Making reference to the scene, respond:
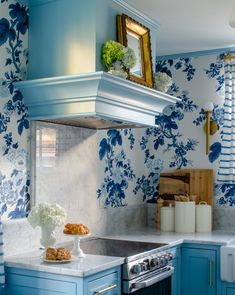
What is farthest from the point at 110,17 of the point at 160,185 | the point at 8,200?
the point at 160,185

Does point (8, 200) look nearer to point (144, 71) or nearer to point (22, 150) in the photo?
point (22, 150)

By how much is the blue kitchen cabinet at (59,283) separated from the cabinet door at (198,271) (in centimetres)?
93

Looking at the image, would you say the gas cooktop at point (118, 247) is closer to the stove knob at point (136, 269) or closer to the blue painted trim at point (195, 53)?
the stove knob at point (136, 269)

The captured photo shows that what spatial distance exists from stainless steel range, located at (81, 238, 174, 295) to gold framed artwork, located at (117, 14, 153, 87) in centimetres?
107

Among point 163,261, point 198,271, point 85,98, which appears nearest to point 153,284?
point 163,261

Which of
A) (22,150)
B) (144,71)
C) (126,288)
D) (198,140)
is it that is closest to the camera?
(126,288)

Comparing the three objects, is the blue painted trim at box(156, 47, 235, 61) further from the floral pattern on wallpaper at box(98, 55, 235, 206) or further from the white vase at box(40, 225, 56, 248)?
the white vase at box(40, 225, 56, 248)

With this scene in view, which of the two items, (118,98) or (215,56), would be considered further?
(215,56)

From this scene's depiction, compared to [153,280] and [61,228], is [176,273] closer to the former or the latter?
[153,280]

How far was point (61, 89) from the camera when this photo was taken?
290 cm

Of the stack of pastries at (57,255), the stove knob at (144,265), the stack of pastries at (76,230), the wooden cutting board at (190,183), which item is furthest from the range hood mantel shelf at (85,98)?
the wooden cutting board at (190,183)

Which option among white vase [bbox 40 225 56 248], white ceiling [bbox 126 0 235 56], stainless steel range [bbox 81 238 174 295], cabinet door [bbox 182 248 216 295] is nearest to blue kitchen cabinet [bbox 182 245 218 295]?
cabinet door [bbox 182 248 216 295]

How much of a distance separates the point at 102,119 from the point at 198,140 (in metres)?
1.50

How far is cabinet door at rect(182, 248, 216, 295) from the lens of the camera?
11.6 ft
